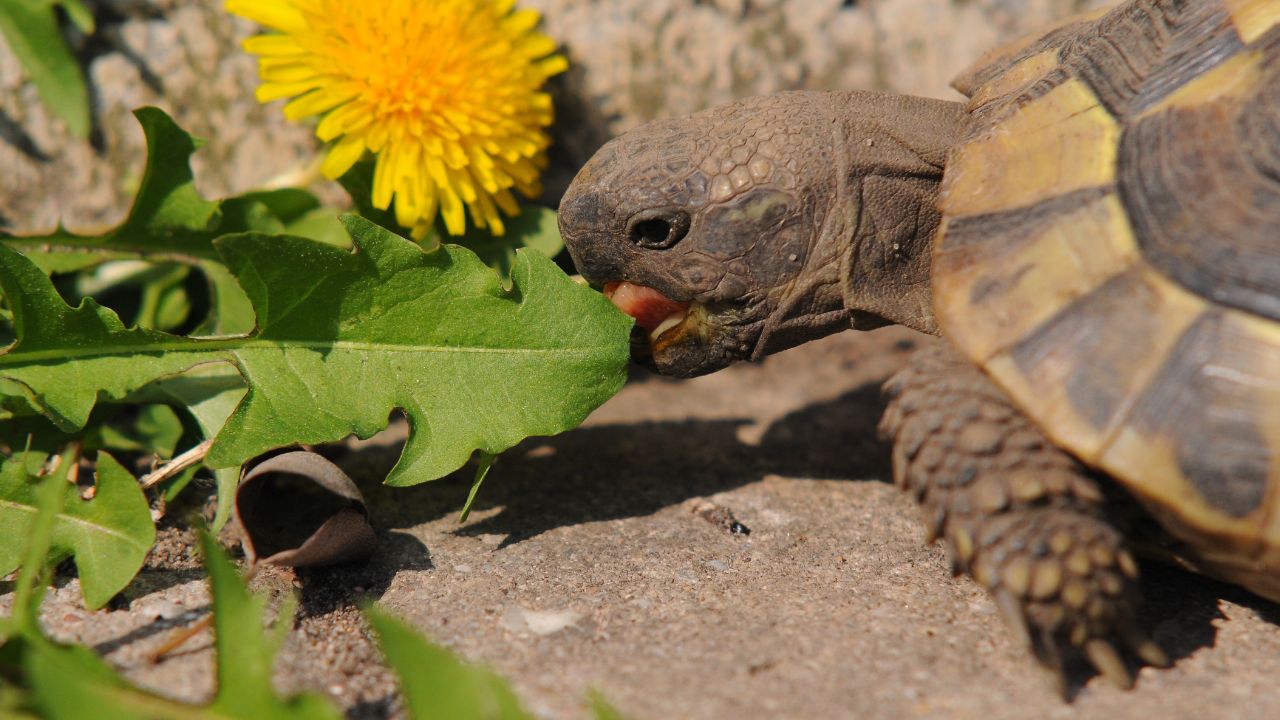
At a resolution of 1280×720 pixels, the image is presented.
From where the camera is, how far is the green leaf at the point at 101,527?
1929 mm

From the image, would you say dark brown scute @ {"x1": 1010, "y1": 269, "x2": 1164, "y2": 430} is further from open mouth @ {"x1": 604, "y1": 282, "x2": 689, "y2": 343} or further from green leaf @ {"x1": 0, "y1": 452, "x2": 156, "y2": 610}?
green leaf @ {"x1": 0, "y1": 452, "x2": 156, "y2": 610}

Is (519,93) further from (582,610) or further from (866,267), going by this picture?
(582,610)

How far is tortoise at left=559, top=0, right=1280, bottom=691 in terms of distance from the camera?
174 centimetres

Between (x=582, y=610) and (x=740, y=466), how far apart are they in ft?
2.98

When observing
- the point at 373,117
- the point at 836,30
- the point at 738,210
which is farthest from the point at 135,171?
the point at 836,30

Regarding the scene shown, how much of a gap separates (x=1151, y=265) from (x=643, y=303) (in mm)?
1112

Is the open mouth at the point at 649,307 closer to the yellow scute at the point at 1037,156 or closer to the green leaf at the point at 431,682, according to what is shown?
the yellow scute at the point at 1037,156

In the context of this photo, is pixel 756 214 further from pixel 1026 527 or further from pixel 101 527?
pixel 101 527

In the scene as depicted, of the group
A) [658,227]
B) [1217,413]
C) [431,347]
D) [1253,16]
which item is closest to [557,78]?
[658,227]

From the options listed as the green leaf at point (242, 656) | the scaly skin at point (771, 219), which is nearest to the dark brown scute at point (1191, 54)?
the scaly skin at point (771, 219)

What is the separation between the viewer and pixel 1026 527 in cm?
182

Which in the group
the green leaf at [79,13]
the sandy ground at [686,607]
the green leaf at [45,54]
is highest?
the green leaf at [79,13]

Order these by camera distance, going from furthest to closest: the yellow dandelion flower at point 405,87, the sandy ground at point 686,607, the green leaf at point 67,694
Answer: the yellow dandelion flower at point 405,87 → the sandy ground at point 686,607 → the green leaf at point 67,694

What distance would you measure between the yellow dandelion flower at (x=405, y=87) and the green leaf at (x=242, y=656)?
1.21 metres
